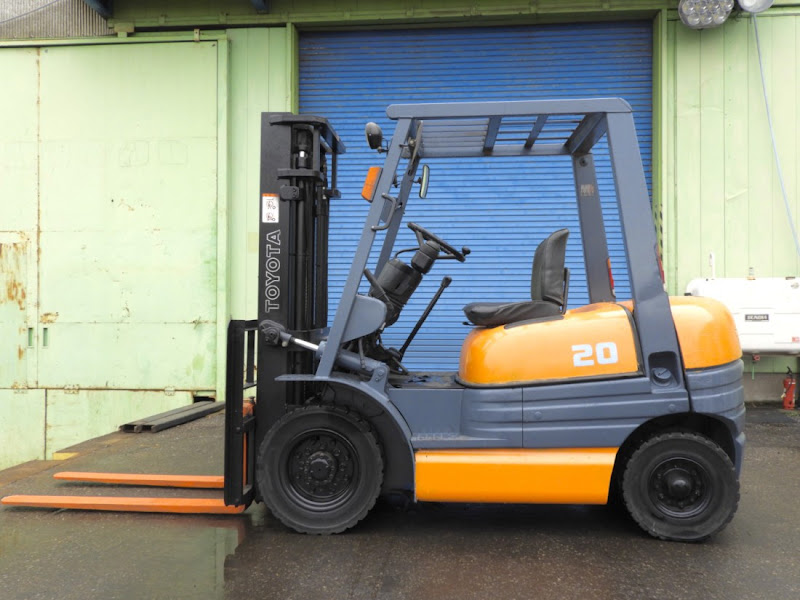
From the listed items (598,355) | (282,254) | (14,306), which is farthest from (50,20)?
(598,355)

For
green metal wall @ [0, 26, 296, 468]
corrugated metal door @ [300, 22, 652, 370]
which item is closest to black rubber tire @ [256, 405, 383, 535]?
corrugated metal door @ [300, 22, 652, 370]

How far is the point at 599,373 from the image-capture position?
3.51 m

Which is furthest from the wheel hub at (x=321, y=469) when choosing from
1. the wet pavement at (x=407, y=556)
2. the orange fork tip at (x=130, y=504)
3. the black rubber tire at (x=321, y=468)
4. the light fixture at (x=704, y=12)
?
the light fixture at (x=704, y=12)

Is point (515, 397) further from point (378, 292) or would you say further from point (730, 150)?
point (730, 150)

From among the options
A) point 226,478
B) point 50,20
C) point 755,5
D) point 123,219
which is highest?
point 50,20

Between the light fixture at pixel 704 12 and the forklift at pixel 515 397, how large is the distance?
181 inches

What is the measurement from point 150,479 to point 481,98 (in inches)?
228

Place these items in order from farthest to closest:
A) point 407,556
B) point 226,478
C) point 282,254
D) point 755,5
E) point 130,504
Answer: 1. point 755,5
2. point 130,504
3. point 282,254
4. point 226,478
5. point 407,556

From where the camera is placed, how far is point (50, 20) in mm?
8430

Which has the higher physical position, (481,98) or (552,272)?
(481,98)

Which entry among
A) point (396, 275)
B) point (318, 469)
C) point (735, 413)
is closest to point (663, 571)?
point (735, 413)

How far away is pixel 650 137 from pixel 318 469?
6.29 m

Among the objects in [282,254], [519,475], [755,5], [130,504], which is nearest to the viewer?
[519,475]

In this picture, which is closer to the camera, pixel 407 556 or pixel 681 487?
pixel 407 556
